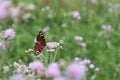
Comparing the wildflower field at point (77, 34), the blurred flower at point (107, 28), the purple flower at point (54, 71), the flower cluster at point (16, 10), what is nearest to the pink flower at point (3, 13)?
the flower cluster at point (16, 10)

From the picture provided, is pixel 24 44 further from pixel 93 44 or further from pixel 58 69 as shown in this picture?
pixel 58 69

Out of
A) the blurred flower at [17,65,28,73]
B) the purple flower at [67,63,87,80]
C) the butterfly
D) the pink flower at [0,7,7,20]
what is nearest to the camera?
the purple flower at [67,63,87,80]

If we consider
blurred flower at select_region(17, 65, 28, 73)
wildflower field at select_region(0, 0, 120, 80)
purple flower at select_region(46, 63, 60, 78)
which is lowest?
purple flower at select_region(46, 63, 60, 78)

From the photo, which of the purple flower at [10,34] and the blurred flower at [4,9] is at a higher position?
the purple flower at [10,34]

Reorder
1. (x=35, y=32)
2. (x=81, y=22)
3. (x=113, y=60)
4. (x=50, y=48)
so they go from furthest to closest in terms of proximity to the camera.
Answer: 1. (x=81, y=22)
2. (x=35, y=32)
3. (x=113, y=60)
4. (x=50, y=48)

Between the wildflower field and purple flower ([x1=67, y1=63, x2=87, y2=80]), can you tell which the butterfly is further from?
purple flower ([x1=67, y1=63, x2=87, y2=80])

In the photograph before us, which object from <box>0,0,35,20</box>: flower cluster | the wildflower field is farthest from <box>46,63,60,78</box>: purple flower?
the wildflower field

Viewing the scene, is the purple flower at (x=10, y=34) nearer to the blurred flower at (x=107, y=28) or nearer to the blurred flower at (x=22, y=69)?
the blurred flower at (x=22, y=69)

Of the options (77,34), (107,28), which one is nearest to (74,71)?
(77,34)

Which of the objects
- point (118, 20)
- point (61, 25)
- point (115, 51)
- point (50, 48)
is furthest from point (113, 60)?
point (50, 48)

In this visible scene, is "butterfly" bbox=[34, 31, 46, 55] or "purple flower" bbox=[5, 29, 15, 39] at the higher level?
"butterfly" bbox=[34, 31, 46, 55]

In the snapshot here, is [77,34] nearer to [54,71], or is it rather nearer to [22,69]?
[22,69]
